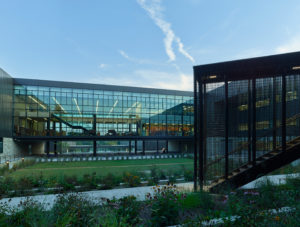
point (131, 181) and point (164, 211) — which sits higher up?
point (164, 211)

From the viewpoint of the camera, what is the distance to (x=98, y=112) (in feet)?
123

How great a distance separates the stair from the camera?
8.67 meters

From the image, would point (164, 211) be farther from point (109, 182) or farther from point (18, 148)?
point (18, 148)

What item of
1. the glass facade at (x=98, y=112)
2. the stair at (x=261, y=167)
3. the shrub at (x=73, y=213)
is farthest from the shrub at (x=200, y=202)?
the glass facade at (x=98, y=112)

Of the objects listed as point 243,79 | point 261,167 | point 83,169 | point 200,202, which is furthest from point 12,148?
point 261,167

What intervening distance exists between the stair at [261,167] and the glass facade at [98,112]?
28.9 meters

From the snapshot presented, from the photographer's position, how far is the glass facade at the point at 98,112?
111ft

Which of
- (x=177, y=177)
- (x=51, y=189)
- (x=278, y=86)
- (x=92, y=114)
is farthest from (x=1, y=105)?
(x=278, y=86)

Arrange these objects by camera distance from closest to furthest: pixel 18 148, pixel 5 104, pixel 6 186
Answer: pixel 6 186
pixel 5 104
pixel 18 148

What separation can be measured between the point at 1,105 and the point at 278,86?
104 ft

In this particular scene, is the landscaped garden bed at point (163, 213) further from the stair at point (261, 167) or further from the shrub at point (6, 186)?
the shrub at point (6, 186)

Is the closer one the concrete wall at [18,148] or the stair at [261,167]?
the stair at [261,167]

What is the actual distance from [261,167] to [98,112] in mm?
32298

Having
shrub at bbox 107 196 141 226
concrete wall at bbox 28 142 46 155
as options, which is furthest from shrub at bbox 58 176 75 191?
concrete wall at bbox 28 142 46 155
